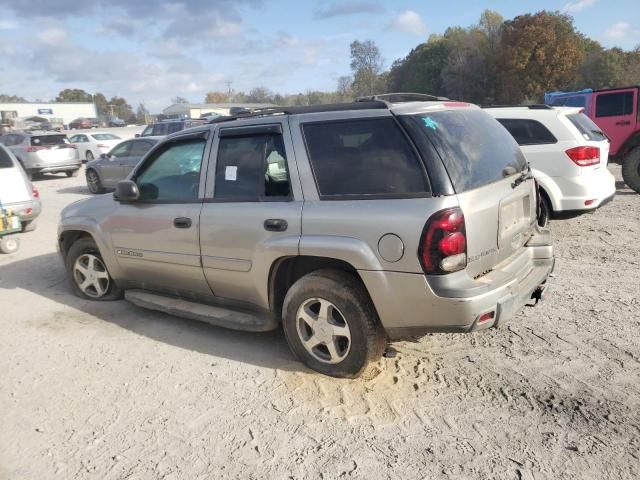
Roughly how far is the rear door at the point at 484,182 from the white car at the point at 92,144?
1993cm

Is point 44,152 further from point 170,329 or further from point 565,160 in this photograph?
point 565,160

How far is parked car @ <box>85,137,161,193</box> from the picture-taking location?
13336 millimetres

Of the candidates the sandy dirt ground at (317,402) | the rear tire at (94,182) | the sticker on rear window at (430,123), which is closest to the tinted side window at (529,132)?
the sandy dirt ground at (317,402)

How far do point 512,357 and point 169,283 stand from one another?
2.87 metres

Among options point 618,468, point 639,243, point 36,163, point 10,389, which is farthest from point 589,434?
point 36,163

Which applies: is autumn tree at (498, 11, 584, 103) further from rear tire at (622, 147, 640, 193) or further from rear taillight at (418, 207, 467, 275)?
rear taillight at (418, 207, 467, 275)

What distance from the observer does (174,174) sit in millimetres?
4328

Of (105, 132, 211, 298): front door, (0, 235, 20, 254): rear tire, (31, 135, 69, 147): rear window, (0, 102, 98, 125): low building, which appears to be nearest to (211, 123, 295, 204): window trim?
(105, 132, 211, 298): front door

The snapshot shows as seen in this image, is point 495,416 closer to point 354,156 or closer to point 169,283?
point 354,156

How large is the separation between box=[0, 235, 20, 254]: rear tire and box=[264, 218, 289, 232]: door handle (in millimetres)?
5710

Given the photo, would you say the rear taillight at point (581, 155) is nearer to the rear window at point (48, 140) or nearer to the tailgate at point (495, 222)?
the tailgate at point (495, 222)

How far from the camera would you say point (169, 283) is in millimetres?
4402

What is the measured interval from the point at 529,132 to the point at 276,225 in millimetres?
4826

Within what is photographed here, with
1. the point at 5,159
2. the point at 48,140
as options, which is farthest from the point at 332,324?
the point at 48,140
